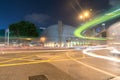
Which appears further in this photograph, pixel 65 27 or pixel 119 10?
pixel 65 27

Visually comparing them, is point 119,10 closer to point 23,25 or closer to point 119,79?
point 119,79

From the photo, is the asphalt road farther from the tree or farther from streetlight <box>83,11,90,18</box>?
the tree

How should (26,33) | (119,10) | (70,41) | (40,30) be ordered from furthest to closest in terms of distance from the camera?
(40,30) < (26,33) < (70,41) < (119,10)

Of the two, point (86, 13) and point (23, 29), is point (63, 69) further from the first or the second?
point (23, 29)

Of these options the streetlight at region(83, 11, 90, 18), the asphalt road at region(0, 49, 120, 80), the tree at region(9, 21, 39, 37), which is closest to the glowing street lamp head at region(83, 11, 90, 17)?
the streetlight at region(83, 11, 90, 18)

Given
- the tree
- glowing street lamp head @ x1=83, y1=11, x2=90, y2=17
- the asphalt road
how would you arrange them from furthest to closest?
the tree, glowing street lamp head @ x1=83, y1=11, x2=90, y2=17, the asphalt road

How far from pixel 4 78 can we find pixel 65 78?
2.76m

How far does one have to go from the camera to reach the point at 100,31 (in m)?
71.1

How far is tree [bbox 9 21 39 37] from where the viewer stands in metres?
67.6

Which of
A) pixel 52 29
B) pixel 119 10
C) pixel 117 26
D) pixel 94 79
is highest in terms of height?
pixel 52 29

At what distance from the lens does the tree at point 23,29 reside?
6756 cm

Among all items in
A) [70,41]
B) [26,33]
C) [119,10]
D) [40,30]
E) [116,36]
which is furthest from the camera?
[40,30]

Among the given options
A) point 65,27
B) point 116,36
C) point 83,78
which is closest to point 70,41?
point 65,27

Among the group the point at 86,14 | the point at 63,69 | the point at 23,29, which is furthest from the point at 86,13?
the point at 23,29
